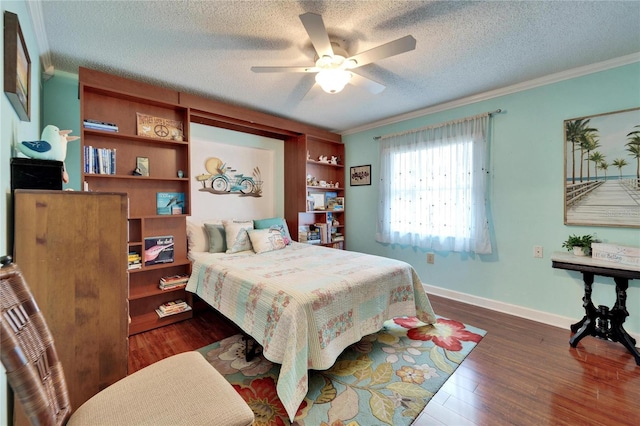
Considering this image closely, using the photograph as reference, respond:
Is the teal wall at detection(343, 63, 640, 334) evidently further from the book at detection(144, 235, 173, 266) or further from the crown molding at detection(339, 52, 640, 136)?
the book at detection(144, 235, 173, 266)

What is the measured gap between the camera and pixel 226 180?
135 inches

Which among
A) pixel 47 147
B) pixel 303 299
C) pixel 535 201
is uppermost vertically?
pixel 47 147

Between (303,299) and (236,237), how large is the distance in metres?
1.60

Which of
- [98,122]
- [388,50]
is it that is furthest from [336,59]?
[98,122]

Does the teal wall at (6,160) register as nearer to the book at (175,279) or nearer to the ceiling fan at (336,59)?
the ceiling fan at (336,59)

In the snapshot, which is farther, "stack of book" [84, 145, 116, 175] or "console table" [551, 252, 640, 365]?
"stack of book" [84, 145, 116, 175]

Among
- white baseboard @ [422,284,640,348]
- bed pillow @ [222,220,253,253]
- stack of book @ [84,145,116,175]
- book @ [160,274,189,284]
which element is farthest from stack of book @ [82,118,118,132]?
white baseboard @ [422,284,640,348]

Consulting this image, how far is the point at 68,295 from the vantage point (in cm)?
121

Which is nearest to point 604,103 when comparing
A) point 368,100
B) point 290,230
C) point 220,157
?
point 368,100

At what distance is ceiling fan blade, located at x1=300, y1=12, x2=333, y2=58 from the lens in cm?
142

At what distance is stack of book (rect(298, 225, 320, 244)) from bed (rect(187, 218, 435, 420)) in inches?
43.6

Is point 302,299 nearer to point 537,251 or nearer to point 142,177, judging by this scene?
point 142,177

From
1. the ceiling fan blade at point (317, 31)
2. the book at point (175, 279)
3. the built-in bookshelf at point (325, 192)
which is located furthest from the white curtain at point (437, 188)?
the book at point (175, 279)

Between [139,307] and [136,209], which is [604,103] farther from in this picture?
[139,307]
